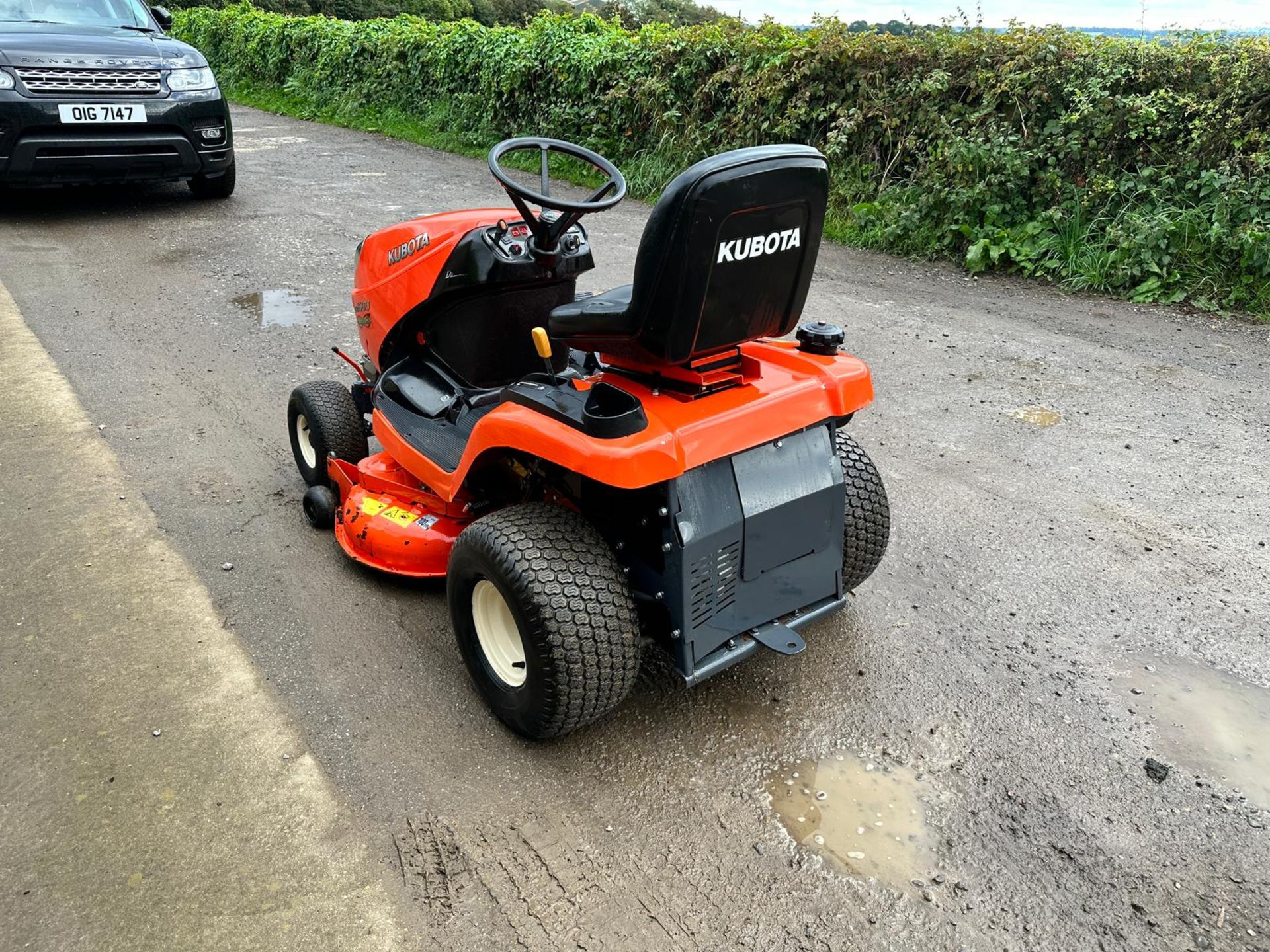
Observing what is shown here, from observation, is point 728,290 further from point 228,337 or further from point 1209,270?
point 1209,270

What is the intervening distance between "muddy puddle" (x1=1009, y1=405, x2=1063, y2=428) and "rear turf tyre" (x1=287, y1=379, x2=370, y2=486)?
3048 mm

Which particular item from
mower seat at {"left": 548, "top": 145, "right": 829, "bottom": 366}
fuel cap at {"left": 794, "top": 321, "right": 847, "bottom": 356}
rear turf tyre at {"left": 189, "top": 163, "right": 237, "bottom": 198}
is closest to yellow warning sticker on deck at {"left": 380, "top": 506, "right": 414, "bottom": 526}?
mower seat at {"left": 548, "top": 145, "right": 829, "bottom": 366}

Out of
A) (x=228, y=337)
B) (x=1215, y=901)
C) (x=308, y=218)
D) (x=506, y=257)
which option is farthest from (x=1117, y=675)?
(x=308, y=218)

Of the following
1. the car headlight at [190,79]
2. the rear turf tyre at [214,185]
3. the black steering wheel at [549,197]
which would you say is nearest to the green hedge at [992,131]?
the rear turf tyre at [214,185]

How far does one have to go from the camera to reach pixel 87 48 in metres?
7.39

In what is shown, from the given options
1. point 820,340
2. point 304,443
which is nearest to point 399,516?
point 304,443

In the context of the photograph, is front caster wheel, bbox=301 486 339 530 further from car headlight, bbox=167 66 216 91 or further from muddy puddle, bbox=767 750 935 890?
car headlight, bbox=167 66 216 91

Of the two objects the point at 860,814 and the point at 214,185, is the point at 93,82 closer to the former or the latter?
the point at 214,185

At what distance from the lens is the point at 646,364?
8.75 feet

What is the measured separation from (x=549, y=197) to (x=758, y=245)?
1.03m

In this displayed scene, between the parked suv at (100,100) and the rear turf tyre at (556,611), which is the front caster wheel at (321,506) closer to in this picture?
the rear turf tyre at (556,611)

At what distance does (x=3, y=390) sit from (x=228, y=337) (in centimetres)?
120

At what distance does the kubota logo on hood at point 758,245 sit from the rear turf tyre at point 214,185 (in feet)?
24.8

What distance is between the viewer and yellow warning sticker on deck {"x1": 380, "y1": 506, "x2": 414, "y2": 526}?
3.38 m
